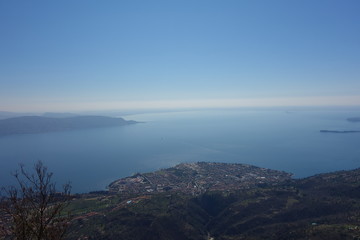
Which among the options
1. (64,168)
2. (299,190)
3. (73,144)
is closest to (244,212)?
(299,190)

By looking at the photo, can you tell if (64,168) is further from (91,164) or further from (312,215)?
(312,215)

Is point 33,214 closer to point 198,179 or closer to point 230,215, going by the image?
point 230,215

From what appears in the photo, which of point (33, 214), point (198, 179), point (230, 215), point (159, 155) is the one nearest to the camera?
point (33, 214)

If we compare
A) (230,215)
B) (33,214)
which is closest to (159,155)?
(230,215)

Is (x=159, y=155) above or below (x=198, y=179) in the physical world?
below

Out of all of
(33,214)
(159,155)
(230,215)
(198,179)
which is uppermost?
(33,214)

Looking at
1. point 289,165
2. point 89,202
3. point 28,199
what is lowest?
point 289,165

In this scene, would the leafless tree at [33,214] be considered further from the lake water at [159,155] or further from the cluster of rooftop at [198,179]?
the lake water at [159,155]

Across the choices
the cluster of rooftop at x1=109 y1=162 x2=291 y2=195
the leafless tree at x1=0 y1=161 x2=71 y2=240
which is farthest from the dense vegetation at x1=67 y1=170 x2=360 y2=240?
the leafless tree at x1=0 y1=161 x2=71 y2=240

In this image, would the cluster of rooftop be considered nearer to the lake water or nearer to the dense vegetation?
the lake water
